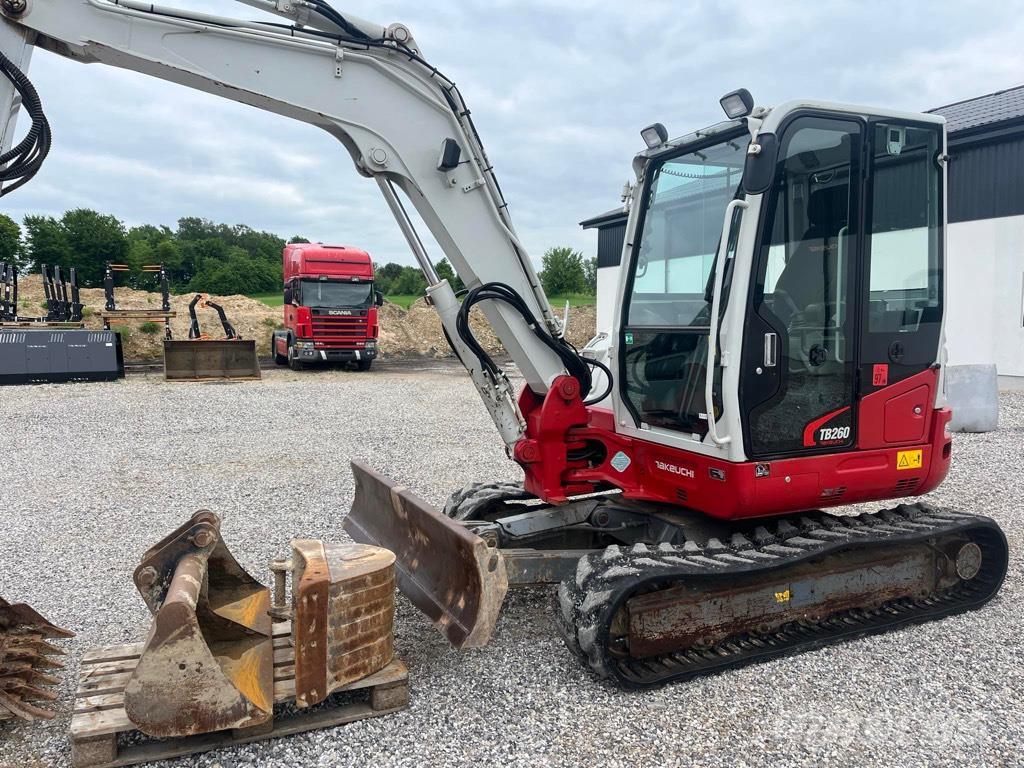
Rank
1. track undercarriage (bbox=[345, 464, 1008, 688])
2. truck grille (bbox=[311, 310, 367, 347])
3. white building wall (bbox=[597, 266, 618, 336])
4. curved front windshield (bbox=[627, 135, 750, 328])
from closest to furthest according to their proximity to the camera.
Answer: track undercarriage (bbox=[345, 464, 1008, 688]), curved front windshield (bbox=[627, 135, 750, 328]), truck grille (bbox=[311, 310, 367, 347]), white building wall (bbox=[597, 266, 618, 336])

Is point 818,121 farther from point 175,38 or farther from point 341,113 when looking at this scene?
point 175,38

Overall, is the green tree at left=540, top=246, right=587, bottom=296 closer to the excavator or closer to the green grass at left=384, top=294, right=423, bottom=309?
the green grass at left=384, top=294, right=423, bottom=309

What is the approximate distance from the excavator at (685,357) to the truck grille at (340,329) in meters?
15.5

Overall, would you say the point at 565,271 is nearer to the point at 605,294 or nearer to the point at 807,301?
the point at 605,294

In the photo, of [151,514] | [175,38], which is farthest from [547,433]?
[151,514]

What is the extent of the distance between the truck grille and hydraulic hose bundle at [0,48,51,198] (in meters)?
16.5

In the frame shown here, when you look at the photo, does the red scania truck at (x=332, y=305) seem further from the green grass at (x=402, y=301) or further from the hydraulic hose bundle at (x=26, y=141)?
the hydraulic hose bundle at (x=26, y=141)

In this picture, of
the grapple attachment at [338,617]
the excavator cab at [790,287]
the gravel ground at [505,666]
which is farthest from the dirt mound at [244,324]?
the grapple attachment at [338,617]

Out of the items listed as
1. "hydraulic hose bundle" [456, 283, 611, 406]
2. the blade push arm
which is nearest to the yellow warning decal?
"hydraulic hose bundle" [456, 283, 611, 406]

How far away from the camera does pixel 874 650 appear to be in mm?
3904

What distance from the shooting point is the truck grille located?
1953cm

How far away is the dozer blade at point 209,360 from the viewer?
17.2 m

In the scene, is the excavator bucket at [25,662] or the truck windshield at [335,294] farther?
the truck windshield at [335,294]

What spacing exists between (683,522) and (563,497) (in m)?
0.74
